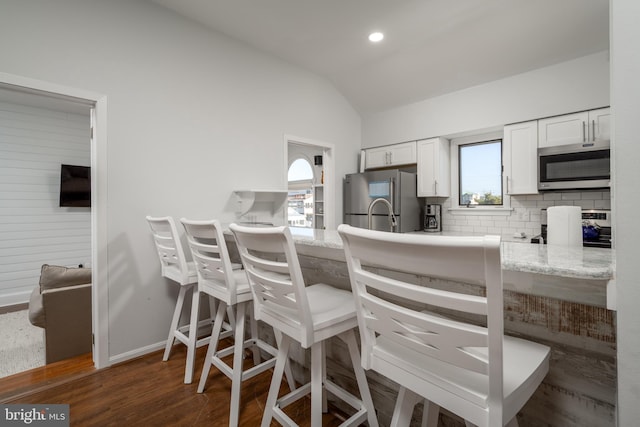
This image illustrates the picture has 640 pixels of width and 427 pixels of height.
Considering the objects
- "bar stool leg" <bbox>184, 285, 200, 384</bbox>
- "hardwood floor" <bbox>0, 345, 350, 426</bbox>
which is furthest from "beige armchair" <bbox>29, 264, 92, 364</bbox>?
"bar stool leg" <bbox>184, 285, 200, 384</bbox>

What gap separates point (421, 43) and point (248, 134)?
81.0 inches

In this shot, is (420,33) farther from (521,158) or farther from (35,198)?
(35,198)

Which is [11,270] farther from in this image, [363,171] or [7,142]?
[363,171]

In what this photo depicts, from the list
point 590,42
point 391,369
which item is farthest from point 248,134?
point 590,42

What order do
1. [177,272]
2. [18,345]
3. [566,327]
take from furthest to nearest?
[18,345]
[177,272]
[566,327]

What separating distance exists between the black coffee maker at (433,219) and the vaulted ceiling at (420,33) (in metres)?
1.44

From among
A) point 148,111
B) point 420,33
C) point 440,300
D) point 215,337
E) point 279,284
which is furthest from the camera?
point 420,33

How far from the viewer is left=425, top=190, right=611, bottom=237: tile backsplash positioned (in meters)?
2.95

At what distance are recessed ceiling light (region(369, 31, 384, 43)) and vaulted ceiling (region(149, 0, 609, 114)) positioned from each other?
0.06m

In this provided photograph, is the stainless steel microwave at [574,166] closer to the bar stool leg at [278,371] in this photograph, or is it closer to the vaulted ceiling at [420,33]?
the vaulted ceiling at [420,33]

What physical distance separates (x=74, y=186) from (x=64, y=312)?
2.46m

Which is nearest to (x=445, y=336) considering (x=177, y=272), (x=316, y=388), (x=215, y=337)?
(x=316, y=388)

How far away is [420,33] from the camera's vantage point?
9.86 ft

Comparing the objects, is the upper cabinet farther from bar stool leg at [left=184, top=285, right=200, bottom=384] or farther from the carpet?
the carpet
